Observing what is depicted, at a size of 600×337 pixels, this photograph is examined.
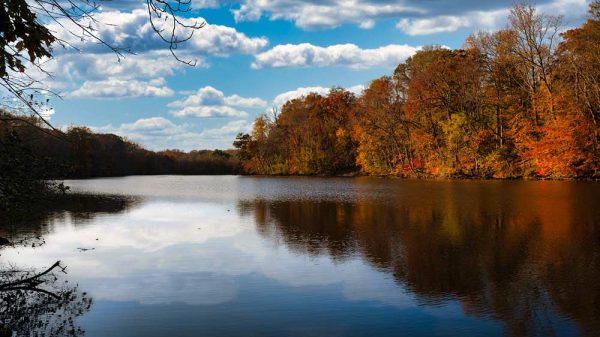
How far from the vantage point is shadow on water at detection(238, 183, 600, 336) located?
927cm

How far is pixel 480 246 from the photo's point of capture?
Answer: 15.1 metres

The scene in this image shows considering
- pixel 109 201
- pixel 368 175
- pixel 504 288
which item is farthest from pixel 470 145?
pixel 504 288

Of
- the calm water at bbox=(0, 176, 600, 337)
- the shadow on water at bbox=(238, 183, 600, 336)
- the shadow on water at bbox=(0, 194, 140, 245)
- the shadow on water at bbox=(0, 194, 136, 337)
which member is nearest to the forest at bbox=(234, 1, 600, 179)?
the shadow on water at bbox=(238, 183, 600, 336)

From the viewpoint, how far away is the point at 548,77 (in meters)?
46.1

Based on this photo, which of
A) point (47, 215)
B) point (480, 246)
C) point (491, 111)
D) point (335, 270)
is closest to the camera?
point (335, 270)

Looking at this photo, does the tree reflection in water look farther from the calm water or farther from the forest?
the forest

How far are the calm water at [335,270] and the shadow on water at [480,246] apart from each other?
42 millimetres

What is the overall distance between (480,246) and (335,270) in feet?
16.4

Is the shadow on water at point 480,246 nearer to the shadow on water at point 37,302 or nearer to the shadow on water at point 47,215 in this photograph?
the shadow on water at point 37,302

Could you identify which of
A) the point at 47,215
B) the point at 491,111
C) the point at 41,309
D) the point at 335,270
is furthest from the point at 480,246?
the point at 491,111

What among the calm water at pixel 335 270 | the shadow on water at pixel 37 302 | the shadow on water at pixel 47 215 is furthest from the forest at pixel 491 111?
the shadow on water at pixel 37 302

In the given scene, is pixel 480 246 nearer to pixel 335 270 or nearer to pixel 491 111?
pixel 335 270

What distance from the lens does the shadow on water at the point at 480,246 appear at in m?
9.27

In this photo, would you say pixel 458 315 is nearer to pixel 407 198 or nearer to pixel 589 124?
pixel 407 198
